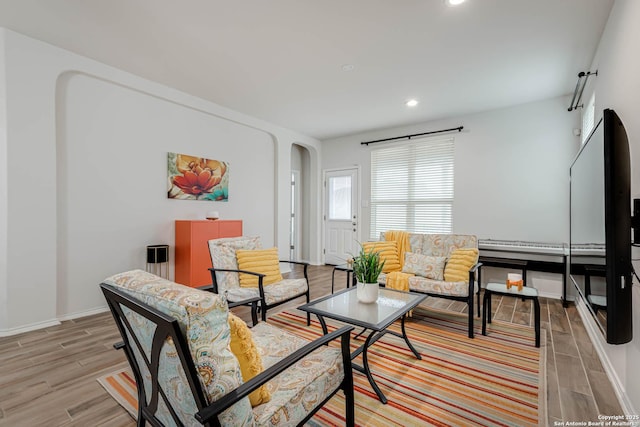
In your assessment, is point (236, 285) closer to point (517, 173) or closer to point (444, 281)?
point (444, 281)

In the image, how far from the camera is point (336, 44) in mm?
2906

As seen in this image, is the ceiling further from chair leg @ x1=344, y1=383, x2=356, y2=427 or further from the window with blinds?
chair leg @ x1=344, y1=383, x2=356, y2=427

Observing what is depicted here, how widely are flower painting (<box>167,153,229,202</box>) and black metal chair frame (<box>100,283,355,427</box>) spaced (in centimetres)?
315

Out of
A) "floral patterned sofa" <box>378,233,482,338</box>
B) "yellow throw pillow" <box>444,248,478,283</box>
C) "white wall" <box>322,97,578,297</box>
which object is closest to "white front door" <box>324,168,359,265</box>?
"white wall" <box>322,97,578,297</box>

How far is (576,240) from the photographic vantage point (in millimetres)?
2469

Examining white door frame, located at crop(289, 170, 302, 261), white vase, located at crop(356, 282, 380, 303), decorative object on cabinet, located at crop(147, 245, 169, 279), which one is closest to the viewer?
white vase, located at crop(356, 282, 380, 303)

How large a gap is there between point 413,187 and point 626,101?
364 cm

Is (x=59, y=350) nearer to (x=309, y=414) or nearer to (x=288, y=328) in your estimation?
(x=288, y=328)

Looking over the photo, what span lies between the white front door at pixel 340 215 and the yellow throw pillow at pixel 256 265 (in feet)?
9.70

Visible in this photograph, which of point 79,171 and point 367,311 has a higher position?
point 79,171

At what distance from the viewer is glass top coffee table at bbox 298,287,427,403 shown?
1.94 m

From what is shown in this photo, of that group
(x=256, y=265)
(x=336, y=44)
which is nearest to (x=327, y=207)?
(x=256, y=265)

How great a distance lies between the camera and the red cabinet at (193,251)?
3.88m

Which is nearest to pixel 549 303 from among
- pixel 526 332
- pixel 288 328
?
pixel 526 332
